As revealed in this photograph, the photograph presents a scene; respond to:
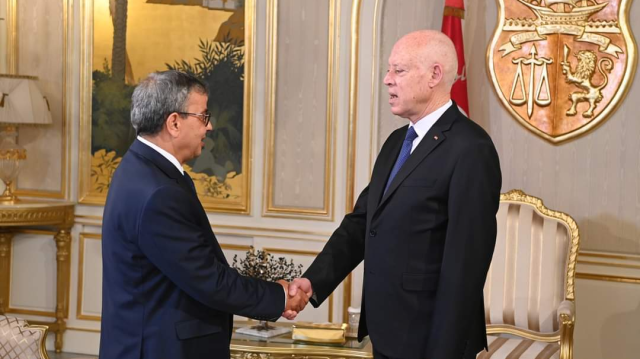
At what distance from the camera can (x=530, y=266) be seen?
14.7 ft

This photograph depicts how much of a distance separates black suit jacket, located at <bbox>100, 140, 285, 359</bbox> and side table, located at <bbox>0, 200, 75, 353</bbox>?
323 centimetres

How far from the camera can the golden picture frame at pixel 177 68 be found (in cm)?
557

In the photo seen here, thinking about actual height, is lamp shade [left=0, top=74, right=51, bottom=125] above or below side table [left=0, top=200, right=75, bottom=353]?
above

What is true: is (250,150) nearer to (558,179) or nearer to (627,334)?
(558,179)

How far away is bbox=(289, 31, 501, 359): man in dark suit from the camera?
253cm

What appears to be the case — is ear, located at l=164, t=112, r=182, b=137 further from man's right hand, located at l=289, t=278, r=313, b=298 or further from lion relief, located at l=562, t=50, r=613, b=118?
lion relief, located at l=562, t=50, r=613, b=118

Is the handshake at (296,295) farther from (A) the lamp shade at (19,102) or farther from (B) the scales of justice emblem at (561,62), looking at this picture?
(A) the lamp shade at (19,102)

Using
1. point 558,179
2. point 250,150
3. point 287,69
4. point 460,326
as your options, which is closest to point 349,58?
point 287,69

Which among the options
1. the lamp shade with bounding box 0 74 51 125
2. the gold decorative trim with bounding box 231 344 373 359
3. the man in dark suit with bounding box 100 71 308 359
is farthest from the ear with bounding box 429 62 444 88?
the lamp shade with bounding box 0 74 51 125

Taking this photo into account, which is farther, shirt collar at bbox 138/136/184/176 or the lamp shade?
the lamp shade

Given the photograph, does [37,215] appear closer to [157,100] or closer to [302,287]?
[302,287]

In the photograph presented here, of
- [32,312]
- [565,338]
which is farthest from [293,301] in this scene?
[32,312]

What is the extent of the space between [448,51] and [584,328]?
2.77 metres

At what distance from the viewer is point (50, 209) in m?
5.69
